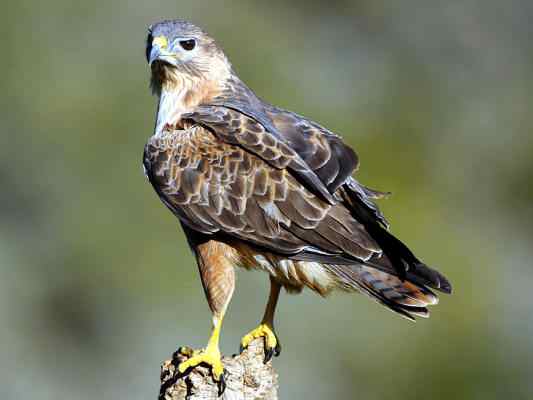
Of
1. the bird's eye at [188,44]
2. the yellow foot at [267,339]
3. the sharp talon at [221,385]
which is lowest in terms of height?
the sharp talon at [221,385]

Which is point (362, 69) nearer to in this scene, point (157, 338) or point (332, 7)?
point (332, 7)

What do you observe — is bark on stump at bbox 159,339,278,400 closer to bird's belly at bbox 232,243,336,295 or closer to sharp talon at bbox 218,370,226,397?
sharp talon at bbox 218,370,226,397

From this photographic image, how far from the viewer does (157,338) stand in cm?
1272

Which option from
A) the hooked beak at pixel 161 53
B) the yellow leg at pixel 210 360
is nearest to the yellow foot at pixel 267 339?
the yellow leg at pixel 210 360

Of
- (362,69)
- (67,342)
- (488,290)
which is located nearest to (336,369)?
(488,290)

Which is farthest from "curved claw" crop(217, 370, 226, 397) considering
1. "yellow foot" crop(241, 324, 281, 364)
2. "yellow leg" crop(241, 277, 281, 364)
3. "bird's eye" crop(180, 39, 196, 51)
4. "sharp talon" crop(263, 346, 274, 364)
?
"bird's eye" crop(180, 39, 196, 51)

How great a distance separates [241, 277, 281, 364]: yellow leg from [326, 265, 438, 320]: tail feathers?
0.62m

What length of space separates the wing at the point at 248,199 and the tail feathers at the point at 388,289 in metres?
0.10

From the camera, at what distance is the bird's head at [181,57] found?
7266 millimetres

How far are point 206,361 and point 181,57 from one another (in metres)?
2.14

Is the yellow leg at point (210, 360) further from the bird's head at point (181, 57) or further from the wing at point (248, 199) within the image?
the bird's head at point (181, 57)

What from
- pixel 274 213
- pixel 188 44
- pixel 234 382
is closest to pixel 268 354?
pixel 234 382

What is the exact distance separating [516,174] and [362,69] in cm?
273

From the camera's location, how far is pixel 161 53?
7.22m
